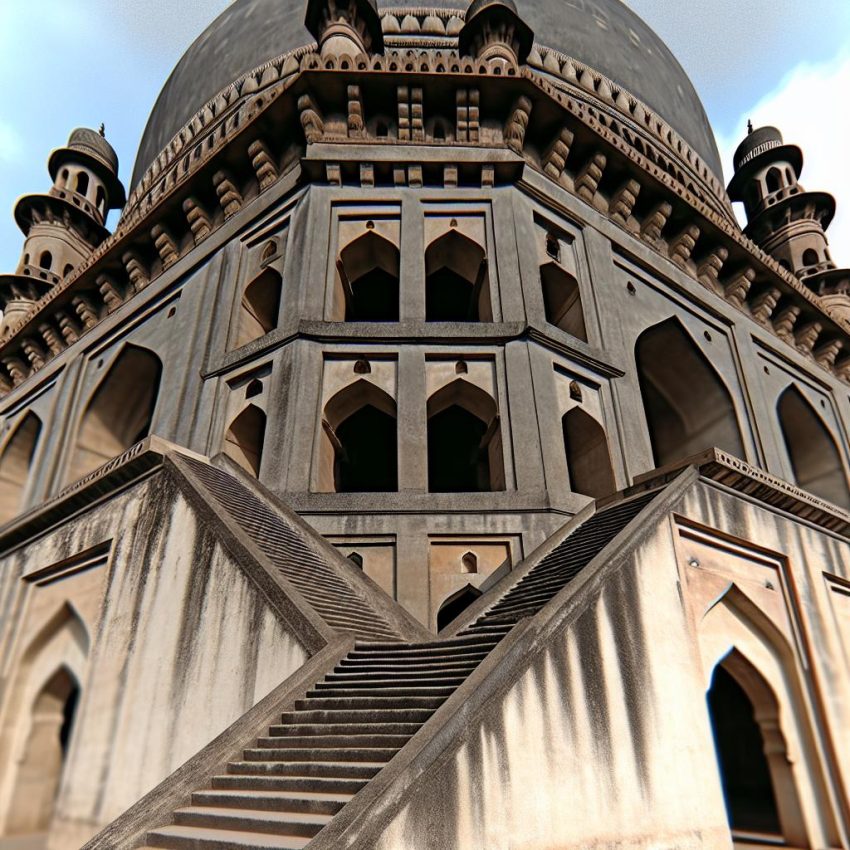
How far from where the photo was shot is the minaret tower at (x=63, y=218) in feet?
53.1

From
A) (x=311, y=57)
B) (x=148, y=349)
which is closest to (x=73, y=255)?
(x=148, y=349)

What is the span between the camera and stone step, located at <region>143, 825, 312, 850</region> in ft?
8.23

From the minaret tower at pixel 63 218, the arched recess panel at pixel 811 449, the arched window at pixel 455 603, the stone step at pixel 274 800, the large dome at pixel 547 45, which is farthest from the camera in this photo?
the minaret tower at pixel 63 218

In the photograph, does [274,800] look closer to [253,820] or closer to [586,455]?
[253,820]

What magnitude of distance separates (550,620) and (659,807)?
3.31 feet

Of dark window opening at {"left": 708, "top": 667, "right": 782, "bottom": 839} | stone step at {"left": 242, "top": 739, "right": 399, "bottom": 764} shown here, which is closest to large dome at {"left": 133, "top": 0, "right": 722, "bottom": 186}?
dark window opening at {"left": 708, "top": 667, "right": 782, "bottom": 839}

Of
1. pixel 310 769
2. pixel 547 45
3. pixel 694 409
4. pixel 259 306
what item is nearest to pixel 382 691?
pixel 310 769

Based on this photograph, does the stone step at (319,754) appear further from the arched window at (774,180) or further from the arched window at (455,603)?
the arched window at (774,180)

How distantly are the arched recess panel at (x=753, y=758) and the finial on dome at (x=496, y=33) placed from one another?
7.84 m

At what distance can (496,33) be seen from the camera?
400 inches

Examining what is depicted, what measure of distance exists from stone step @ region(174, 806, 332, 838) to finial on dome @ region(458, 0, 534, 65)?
9.36 meters

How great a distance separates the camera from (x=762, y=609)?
511cm

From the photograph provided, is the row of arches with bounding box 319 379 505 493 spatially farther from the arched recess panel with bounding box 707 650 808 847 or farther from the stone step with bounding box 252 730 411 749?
the stone step with bounding box 252 730 411 749

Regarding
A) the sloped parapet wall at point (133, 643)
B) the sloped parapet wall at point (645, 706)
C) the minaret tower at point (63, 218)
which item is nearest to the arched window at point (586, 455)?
the sloped parapet wall at point (645, 706)
